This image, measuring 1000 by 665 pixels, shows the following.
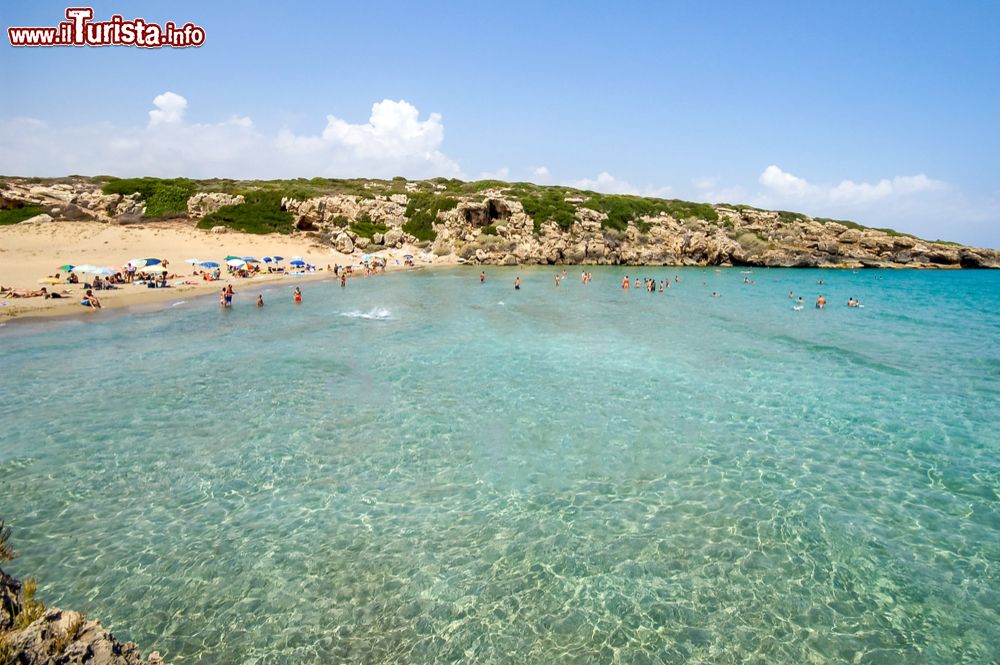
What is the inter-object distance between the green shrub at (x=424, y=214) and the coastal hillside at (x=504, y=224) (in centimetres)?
19

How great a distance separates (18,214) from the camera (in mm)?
65438

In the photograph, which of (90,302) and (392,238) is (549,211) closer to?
(392,238)

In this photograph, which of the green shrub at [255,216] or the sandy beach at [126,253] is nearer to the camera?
the sandy beach at [126,253]

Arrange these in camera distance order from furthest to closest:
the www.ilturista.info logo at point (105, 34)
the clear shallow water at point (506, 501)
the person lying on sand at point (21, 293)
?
the person lying on sand at point (21, 293) < the www.ilturista.info logo at point (105, 34) < the clear shallow water at point (506, 501)

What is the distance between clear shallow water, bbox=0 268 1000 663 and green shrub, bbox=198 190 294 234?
53948 millimetres

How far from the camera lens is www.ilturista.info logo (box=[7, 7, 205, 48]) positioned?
77.5ft

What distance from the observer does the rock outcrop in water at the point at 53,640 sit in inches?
172

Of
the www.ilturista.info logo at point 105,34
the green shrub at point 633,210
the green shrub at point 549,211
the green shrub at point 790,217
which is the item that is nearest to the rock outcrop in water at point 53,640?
the www.ilturista.info logo at point 105,34

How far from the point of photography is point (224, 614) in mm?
8133

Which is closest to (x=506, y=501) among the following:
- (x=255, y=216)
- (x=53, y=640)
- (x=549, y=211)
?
(x=53, y=640)

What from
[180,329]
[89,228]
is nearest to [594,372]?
[180,329]

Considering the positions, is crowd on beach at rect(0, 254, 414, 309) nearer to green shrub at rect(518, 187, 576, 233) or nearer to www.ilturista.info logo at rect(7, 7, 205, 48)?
www.ilturista.info logo at rect(7, 7, 205, 48)

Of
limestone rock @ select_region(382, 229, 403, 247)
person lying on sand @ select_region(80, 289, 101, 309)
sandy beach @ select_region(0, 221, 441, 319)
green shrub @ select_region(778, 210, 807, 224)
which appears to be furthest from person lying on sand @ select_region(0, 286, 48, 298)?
green shrub @ select_region(778, 210, 807, 224)

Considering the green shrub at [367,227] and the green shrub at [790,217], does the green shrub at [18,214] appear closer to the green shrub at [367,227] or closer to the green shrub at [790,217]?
the green shrub at [367,227]
